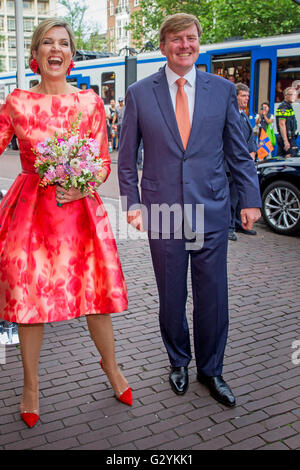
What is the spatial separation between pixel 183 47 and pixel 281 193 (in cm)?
496

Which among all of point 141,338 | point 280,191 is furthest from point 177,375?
point 280,191

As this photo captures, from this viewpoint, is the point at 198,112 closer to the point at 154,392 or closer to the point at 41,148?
the point at 41,148

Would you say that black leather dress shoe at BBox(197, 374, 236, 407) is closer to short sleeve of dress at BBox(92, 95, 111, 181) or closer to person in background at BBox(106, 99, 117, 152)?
short sleeve of dress at BBox(92, 95, 111, 181)

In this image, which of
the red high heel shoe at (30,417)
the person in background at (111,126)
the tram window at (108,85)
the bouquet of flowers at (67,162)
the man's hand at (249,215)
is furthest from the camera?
the tram window at (108,85)

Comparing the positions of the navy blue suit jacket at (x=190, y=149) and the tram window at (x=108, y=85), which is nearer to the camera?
the navy blue suit jacket at (x=190, y=149)

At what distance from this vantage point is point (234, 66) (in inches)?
620

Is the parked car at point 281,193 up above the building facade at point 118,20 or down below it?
below

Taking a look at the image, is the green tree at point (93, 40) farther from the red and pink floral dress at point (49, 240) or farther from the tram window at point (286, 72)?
the red and pink floral dress at point (49, 240)

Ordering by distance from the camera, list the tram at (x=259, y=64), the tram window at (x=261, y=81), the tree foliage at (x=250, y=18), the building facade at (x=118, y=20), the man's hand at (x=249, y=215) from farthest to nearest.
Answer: the building facade at (x=118, y=20), the tree foliage at (x=250, y=18), the tram window at (x=261, y=81), the tram at (x=259, y=64), the man's hand at (x=249, y=215)

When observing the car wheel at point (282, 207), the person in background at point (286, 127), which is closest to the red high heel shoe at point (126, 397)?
the car wheel at point (282, 207)

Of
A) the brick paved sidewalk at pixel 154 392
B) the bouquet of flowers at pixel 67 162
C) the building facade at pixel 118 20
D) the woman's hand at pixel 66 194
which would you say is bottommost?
the brick paved sidewalk at pixel 154 392

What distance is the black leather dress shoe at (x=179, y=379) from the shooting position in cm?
329

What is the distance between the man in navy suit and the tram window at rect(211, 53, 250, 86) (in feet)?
42.5

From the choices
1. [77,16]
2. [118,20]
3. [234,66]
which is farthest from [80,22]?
[234,66]
